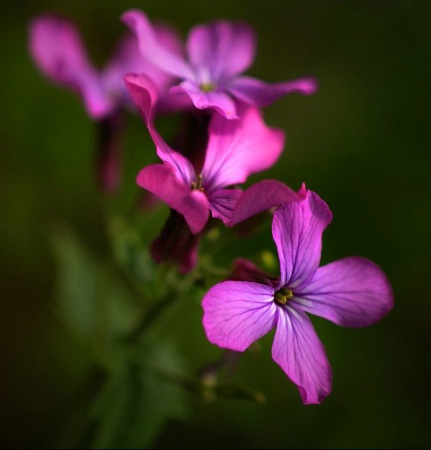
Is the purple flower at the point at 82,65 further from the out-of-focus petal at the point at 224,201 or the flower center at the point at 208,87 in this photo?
the out-of-focus petal at the point at 224,201

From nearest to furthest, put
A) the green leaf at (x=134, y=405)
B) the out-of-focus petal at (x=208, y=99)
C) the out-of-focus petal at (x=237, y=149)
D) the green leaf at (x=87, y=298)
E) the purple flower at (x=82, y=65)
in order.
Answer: the out-of-focus petal at (x=208, y=99) < the out-of-focus petal at (x=237, y=149) < the green leaf at (x=134, y=405) < the purple flower at (x=82, y=65) < the green leaf at (x=87, y=298)

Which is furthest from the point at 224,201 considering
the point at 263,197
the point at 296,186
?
the point at 296,186

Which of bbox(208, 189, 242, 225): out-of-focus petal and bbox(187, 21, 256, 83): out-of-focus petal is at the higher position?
bbox(187, 21, 256, 83): out-of-focus petal

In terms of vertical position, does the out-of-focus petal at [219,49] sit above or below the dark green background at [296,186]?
above

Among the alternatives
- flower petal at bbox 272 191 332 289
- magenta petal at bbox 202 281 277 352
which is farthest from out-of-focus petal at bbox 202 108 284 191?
magenta petal at bbox 202 281 277 352

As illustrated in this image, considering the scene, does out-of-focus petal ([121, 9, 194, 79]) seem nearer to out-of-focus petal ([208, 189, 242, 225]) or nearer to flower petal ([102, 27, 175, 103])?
out-of-focus petal ([208, 189, 242, 225])

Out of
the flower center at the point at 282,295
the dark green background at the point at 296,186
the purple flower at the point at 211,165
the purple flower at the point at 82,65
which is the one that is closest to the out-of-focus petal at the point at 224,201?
the purple flower at the point at 211,165
